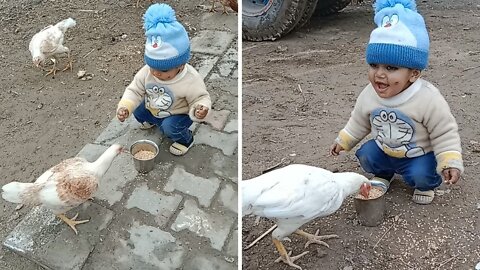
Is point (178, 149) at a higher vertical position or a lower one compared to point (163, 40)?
lower

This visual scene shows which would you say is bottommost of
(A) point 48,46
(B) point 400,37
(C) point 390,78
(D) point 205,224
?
(A) point 48,46

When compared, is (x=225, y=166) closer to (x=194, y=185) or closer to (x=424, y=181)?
(x=194, y=185)

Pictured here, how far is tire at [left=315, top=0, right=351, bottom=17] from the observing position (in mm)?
4707

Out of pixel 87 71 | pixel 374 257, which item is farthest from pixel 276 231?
pixel 87 71

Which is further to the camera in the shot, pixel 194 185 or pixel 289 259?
pixel 194 185

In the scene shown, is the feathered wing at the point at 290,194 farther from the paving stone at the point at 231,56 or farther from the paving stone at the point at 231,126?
the paving stone at the point at 231,56

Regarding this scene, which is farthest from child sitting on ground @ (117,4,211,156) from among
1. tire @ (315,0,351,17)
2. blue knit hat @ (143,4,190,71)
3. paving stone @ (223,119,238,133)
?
tire @ (315,0,351,17)

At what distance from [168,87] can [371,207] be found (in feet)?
3.71

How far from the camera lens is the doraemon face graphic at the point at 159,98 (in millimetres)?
2887

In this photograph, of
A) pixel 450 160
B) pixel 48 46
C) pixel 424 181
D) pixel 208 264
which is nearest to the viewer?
pixel 450 160

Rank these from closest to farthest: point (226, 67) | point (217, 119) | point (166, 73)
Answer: point (166, 73) < point (217, 119) < point (226, 67)

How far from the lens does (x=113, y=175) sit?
9.41 ft

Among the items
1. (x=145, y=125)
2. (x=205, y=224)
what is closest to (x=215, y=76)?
(x=145, y=125)

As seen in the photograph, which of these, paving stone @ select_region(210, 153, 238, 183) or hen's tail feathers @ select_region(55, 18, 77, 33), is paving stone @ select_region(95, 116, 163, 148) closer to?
paving stone @ select_region(210, 153, 238, 183)
